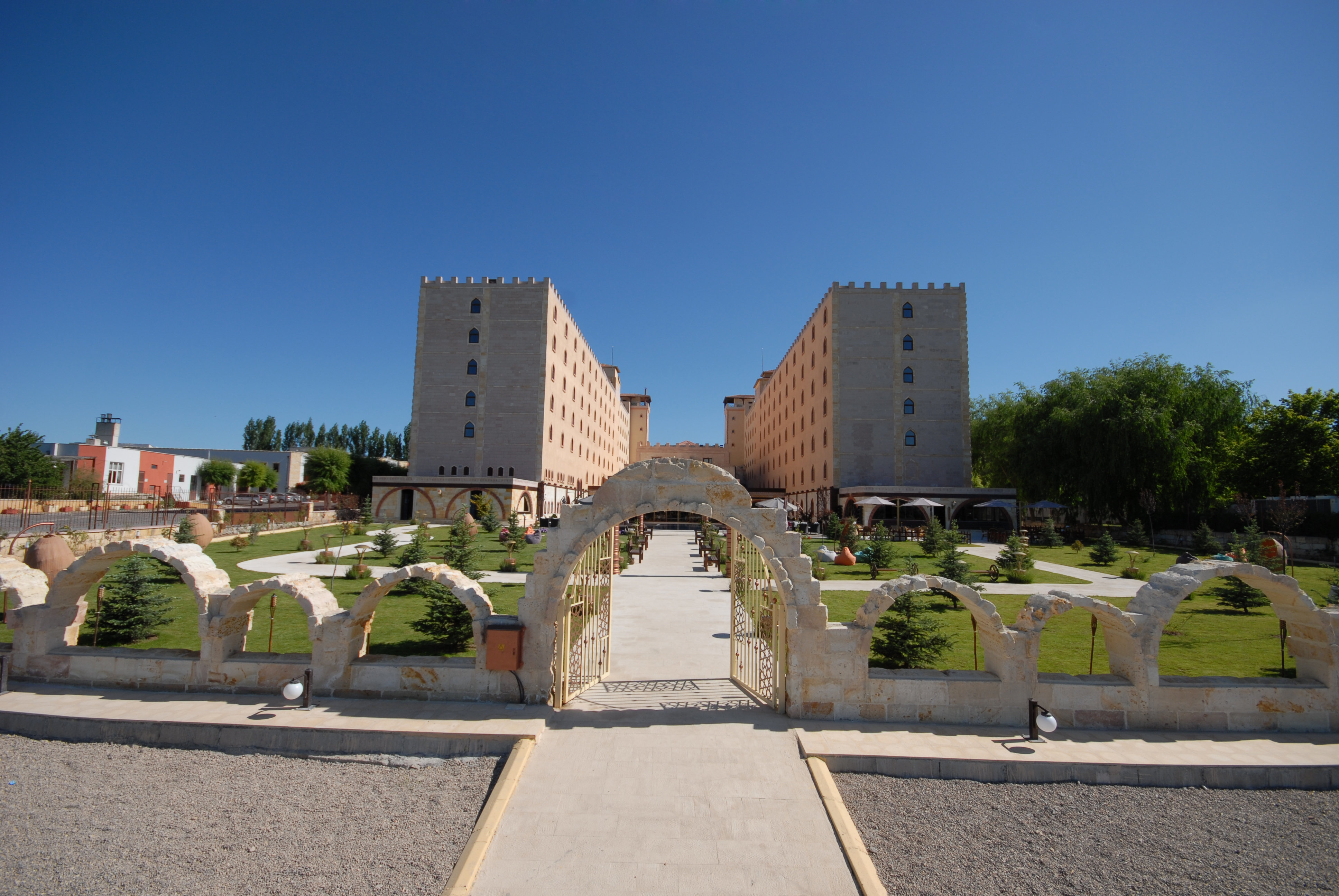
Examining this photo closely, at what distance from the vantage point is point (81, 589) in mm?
9406

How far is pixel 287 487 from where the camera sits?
7412 centimetres

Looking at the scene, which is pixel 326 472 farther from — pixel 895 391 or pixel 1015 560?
pixel 1015 560

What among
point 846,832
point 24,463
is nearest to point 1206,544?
point 846,832

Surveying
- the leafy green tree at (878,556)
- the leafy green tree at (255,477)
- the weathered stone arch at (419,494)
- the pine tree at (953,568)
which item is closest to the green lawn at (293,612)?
the pine tree at (953,568)

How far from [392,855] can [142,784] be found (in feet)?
11.7

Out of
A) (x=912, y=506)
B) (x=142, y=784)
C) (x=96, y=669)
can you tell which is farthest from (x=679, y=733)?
(x=912, y=506)

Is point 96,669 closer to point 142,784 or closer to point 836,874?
point 142,784

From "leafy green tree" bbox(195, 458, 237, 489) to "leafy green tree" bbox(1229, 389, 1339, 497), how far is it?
89.4 metres

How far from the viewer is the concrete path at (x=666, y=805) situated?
511cm

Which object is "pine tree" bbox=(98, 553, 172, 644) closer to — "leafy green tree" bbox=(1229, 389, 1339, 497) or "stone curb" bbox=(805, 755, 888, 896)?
"stone curb" bbox=(805, 755, 888, 896)

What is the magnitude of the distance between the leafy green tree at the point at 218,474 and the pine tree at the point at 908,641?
7741 cm

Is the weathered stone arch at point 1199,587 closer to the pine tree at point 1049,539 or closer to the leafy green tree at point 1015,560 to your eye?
the leafy green tree at point 1015,560

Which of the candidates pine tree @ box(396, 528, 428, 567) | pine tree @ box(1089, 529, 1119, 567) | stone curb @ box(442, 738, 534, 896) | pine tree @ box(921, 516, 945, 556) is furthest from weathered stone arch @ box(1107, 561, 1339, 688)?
pine tree @ box(1089, 529, 1119, 567)

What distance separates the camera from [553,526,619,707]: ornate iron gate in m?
8.49
